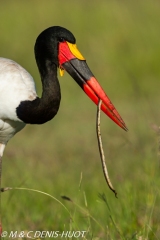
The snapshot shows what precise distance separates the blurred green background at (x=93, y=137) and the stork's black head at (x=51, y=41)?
0.81m

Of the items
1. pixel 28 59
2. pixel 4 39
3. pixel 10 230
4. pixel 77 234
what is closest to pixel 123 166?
pixel 10 230

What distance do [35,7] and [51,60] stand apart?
11405 mm

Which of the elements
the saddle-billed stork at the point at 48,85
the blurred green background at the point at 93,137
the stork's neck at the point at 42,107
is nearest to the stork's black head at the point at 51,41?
the saddle-billed stork at the point at 48,85

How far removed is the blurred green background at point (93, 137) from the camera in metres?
5.43

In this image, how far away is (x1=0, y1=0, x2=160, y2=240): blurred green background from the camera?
17.8 feet

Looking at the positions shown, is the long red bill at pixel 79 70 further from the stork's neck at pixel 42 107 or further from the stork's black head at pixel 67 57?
the stork's neck at pixel 42 107

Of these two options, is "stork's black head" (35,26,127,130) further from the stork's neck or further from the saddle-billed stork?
the stork's neck

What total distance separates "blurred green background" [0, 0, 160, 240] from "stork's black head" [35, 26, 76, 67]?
0.81 m

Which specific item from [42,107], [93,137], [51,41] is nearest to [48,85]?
[42,107]

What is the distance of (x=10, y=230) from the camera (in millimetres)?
5695

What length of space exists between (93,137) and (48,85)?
452 centimetres

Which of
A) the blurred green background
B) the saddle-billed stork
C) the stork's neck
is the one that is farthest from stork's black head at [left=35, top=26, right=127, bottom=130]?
the blurred green background

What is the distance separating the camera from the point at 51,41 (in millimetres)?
5129

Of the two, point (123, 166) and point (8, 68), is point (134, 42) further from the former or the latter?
point (8, 68)
